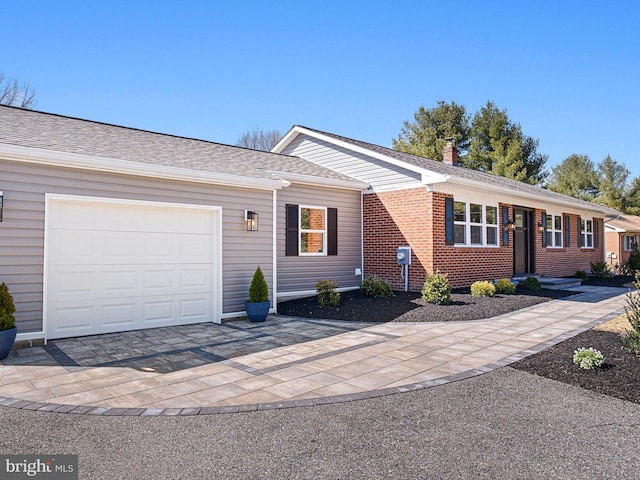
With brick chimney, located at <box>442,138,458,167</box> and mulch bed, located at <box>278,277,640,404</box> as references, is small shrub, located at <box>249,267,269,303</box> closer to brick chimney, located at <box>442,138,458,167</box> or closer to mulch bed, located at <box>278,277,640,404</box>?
mulch bed, located at <box>278,277,640,404</box>

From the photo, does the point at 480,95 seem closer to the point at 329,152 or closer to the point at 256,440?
the point at 329,152

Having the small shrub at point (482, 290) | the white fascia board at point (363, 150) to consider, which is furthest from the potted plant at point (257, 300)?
the small shrub at point (482, 290)

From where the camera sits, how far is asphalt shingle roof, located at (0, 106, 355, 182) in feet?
23.7

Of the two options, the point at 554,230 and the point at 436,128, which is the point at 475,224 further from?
the point at 436,128

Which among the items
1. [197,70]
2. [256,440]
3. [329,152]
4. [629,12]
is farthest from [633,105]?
[256,440]

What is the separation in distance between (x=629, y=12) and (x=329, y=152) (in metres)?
8.29

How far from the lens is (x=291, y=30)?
11562mm

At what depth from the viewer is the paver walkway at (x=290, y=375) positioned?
416cm

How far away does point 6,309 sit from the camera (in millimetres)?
5707

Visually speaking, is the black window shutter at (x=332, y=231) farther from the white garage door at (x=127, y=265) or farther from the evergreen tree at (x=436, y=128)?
the evergreen tree at (x=436, y=128)

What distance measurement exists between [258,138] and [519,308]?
29.7 meters

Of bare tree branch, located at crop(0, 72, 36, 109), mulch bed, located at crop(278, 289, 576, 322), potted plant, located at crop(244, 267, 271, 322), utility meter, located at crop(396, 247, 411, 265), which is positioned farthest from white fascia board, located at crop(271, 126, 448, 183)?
bare tree branch, located at crop(0, 72, 36, 109)

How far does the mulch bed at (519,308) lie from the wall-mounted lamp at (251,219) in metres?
2.12

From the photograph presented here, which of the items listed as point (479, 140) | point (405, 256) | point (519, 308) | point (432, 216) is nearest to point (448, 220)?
point (432, 216)
